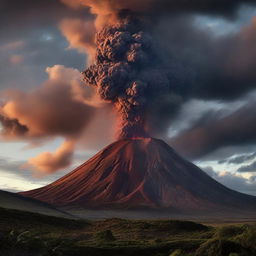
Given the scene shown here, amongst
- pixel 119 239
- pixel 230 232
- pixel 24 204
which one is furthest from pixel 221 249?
pixel 24 204

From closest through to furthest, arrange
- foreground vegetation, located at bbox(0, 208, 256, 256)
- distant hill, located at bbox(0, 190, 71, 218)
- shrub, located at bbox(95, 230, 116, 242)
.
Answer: foreground vegetation, located at bbox(0, 208, 256, 256) < shrub, located at bbox(95, 230, 116, 242) < distant hill, located at bbox(0, 190, 71, 218)

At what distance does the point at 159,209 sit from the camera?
19700 centimetres

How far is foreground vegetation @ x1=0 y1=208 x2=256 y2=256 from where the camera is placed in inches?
1677

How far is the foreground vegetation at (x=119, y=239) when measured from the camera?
4261 centimetres

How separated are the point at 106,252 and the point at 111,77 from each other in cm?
15165

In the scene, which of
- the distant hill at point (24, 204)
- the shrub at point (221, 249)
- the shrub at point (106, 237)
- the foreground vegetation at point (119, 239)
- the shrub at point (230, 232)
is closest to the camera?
the shrub at point (221, 249)

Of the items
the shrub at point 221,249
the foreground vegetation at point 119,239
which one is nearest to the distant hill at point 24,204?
the foreground vegetation at point 119,239

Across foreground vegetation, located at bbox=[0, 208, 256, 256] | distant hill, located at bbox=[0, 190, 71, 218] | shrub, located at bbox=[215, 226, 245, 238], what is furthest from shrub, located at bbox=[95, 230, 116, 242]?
distant hill, located at bbox=[0, 190, 71, 218]

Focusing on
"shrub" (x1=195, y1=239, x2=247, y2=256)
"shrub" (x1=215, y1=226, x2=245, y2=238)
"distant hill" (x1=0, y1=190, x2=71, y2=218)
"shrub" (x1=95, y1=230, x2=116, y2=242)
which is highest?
"distant hill" (x1=0, y1=190, x2=71, y2=218)

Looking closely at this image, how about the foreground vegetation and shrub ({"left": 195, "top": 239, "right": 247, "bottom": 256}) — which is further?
the foreground vegetation

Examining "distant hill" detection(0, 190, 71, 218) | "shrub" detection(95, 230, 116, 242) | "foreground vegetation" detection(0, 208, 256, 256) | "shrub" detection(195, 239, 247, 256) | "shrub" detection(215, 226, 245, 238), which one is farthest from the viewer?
"distant hill" detection(0, 190, 71, 218)

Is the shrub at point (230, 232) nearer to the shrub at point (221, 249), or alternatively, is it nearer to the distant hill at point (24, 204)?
the shrub at point (221, 249)

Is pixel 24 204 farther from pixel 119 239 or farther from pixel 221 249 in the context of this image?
pixel 221 249

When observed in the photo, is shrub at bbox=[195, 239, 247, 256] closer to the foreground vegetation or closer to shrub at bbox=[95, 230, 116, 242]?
the foreground vegetation
